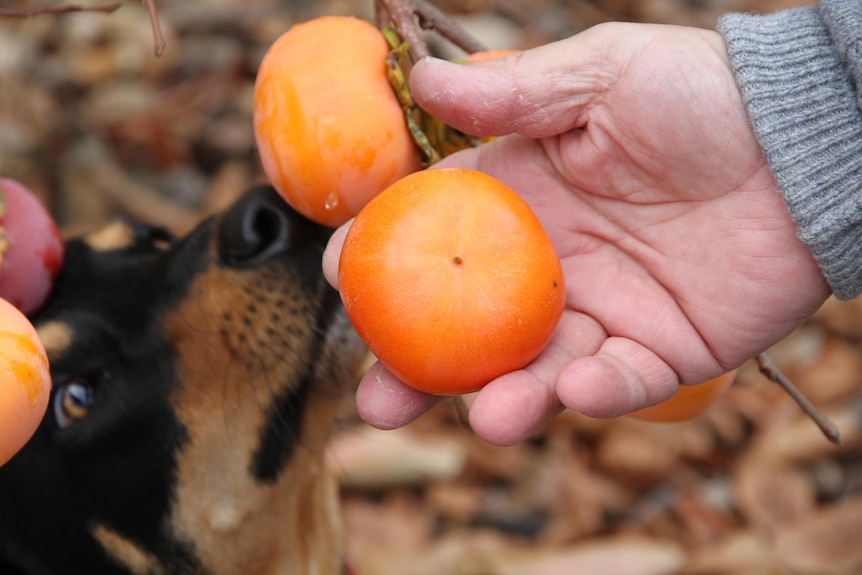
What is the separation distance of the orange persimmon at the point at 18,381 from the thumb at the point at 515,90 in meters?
0.69

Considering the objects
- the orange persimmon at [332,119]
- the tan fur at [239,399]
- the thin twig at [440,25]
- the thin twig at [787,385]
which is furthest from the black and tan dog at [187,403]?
the thin twig at [787,385]

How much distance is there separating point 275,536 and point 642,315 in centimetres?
111

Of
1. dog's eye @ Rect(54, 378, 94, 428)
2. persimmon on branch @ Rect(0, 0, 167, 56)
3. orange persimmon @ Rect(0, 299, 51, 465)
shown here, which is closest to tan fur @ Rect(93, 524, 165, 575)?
dog's eye @ Rect(54, 378, 94, 428)

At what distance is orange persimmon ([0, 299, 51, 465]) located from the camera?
1.20 metres

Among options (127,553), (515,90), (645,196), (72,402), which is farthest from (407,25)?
(127,553)

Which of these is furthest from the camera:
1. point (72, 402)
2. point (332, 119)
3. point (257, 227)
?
point (72, 402)

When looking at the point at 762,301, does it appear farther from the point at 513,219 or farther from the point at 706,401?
the point at 513,219

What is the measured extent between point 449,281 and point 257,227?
30.9 inches

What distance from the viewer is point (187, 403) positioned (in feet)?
6.58

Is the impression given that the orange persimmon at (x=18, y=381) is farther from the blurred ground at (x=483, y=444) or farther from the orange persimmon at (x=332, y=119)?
the blurred ground at (x=483, y=444)

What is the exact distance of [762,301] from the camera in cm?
158

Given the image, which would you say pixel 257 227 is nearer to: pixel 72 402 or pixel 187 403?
pixel 187 403

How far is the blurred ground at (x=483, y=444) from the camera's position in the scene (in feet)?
10.3

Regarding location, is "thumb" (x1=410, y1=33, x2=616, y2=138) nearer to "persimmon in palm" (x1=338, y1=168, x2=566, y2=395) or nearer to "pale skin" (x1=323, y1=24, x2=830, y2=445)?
"pale skin" (x1=323, y1=24, x2=830, y2=445)
